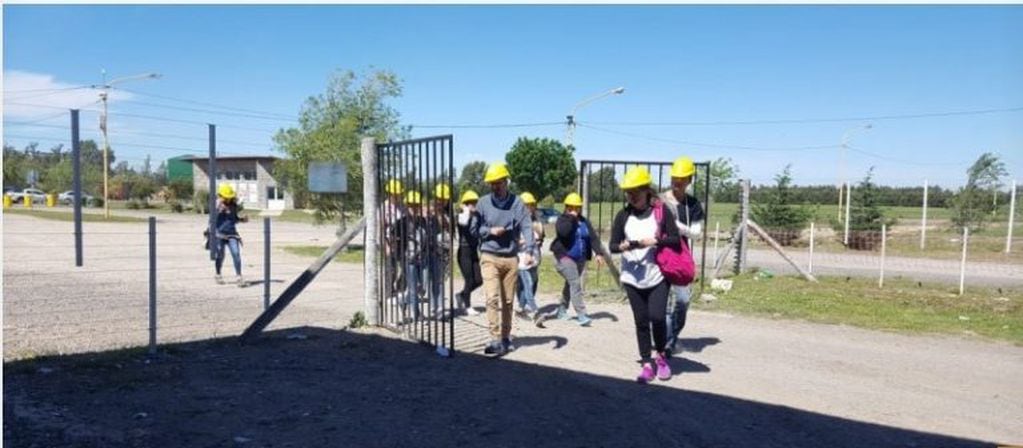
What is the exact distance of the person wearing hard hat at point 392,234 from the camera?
7.52 meters

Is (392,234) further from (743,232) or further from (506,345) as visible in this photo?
(743,232)

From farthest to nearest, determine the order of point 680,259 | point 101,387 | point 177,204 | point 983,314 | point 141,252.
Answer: point 177,204
point 141,252
point 983,314
point 680,259
point 101,387

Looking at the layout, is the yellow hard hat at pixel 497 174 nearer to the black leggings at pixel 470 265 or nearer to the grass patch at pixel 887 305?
the black leggings at pixel 470 265

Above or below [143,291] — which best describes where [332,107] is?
above

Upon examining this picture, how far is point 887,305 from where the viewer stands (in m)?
10.5

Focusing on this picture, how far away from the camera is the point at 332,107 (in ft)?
64.1

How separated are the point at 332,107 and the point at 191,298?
10100 millimetres

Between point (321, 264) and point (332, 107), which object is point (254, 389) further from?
point (332, 107)

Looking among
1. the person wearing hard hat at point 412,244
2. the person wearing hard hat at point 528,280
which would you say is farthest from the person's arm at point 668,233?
the person wearing hard hat at point 528,280

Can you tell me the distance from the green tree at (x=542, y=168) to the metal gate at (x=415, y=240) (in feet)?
107

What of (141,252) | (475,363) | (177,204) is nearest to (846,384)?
(475,363)

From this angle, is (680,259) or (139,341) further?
(139,341)

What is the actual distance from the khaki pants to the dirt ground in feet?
1.10

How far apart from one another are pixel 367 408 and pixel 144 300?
6.55 m
